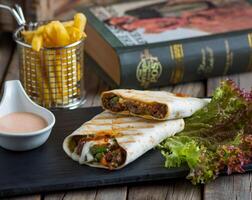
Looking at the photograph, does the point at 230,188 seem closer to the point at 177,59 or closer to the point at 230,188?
the point at 230,188

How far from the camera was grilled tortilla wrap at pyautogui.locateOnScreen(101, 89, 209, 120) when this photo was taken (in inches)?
94.0

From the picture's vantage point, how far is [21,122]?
7.80ft

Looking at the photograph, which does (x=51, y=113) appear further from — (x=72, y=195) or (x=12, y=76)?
(x=12, y=76)

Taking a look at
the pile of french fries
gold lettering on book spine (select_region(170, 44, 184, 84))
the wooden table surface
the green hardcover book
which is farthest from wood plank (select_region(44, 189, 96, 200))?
gold lettering on book spine (select_region(170, 44, 184, 84))

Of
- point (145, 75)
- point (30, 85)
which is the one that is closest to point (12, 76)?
point (30, 85)

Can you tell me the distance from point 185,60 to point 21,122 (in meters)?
0.74

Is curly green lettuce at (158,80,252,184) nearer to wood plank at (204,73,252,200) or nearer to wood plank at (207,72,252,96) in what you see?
wood plank at (204,73,252,200)

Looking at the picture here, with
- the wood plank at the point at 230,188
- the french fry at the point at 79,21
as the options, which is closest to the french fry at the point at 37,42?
the french fry at the point at 79,21

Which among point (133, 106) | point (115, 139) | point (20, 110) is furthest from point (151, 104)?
point (20, 110)

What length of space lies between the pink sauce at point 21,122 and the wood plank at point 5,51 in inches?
24.6

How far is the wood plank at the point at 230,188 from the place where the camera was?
7.35 ft

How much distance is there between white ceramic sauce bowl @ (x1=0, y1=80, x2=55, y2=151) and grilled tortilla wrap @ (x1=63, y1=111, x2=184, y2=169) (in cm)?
8

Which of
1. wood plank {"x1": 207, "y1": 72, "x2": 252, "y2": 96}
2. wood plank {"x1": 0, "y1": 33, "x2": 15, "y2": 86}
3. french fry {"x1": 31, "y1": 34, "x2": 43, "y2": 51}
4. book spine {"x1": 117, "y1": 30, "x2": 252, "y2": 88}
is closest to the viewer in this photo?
french fry {"x1": 31, "y1": 34, "x2": 43, "y2": 51}

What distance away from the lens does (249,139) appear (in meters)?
2.30
